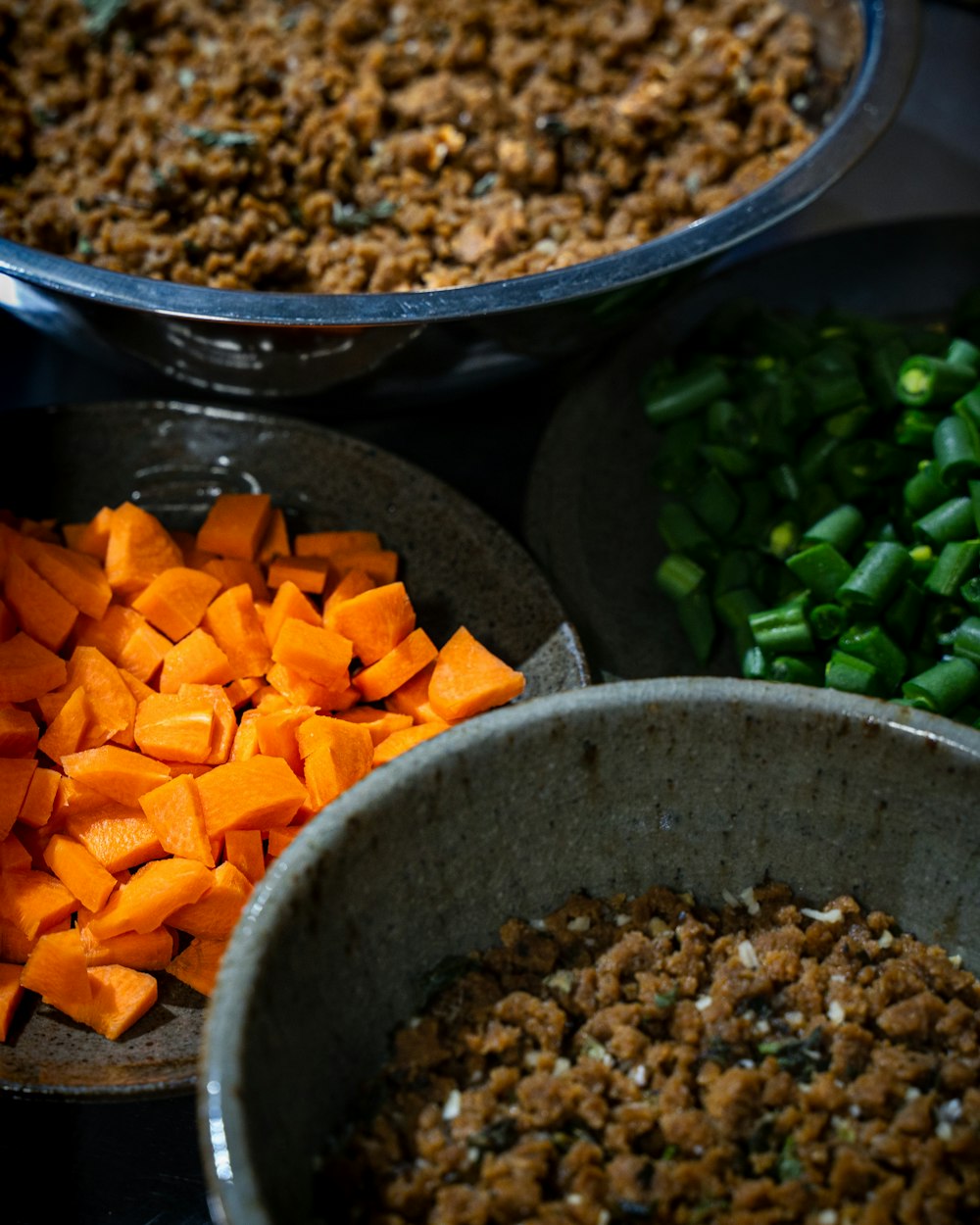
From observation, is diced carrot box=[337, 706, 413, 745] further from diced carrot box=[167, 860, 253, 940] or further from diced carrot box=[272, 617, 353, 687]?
diced carrot box=[167, 860, 253, 940]

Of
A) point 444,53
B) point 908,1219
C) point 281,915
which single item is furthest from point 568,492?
point 908,1219

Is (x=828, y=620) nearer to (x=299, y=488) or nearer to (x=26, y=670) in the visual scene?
(x=299, y=488)

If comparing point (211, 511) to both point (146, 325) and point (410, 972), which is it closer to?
point (146, 325)

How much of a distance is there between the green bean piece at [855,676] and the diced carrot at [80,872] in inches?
37.9

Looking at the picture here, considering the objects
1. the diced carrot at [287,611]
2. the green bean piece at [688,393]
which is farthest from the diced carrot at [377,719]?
the green bean piece at [688,393]

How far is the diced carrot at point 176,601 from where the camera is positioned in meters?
1.65

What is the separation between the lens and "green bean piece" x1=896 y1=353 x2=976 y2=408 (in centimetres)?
179

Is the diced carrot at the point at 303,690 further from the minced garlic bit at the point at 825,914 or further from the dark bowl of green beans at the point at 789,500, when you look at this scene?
the minced garlic bit at the point at 825,914

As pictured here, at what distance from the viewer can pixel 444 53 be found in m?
2.20

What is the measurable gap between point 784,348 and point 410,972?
1.27 meters

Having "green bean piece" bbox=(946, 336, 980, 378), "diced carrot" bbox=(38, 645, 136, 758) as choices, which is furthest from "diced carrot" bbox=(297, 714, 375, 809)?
"green bean piece" bbox=(946, 336, 980, 378)

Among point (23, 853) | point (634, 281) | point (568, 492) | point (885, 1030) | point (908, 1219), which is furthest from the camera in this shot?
point (568, 492)

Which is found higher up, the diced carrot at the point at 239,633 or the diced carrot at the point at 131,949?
the diced carrot at the point at 239,633

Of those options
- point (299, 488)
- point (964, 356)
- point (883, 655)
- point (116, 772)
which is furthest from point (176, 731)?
point (964, 356)
